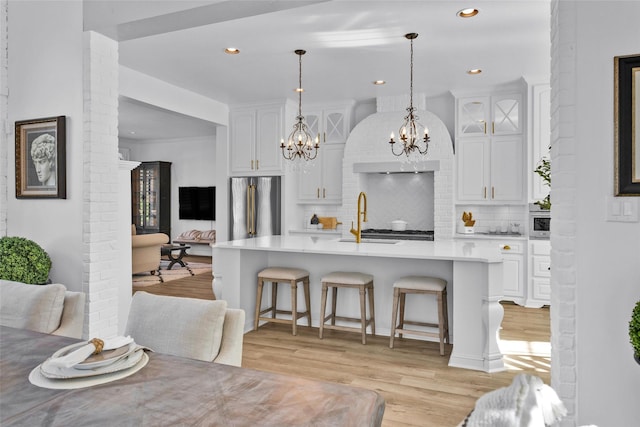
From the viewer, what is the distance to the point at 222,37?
3.98 meters

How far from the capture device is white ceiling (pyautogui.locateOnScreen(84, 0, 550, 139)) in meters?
2.88

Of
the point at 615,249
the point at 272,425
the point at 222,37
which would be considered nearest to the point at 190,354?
the point at 272,425

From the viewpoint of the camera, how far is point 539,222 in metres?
5.19

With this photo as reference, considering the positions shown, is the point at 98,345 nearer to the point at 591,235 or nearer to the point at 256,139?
the point at 591,235

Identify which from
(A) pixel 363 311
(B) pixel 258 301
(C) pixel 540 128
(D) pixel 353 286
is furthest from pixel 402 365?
(C) pixel 540 128

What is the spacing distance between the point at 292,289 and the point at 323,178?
9.65 ft

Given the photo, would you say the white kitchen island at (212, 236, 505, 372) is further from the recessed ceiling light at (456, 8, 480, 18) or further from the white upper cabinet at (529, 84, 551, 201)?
the recessed ceiling light at (456, 8, 480, 18)

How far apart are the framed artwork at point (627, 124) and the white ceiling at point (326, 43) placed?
61.4 inches

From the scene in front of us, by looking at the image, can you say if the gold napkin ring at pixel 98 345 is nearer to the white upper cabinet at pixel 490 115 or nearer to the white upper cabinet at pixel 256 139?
the white upper cabinet at pixel 256 139

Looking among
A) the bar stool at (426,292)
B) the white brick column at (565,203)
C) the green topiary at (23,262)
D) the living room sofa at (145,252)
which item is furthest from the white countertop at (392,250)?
the living room sofa at (145,252)

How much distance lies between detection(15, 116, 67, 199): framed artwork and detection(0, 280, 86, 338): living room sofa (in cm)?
133

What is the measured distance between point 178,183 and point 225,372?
9393 mm

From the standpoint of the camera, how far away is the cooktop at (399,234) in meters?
5.82

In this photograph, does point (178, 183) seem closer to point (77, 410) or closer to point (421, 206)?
point (421, 206)
